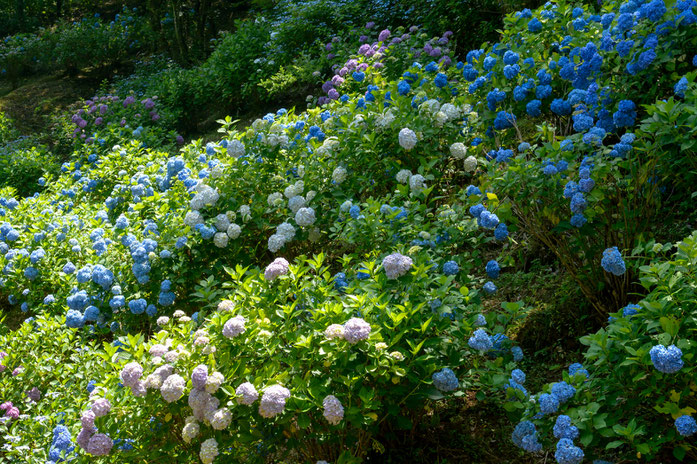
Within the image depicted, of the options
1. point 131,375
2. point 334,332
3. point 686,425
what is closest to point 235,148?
point 131,375

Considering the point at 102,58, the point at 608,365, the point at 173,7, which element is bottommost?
the point at 102,58

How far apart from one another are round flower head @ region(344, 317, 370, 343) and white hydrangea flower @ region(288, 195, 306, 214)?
1485 mm

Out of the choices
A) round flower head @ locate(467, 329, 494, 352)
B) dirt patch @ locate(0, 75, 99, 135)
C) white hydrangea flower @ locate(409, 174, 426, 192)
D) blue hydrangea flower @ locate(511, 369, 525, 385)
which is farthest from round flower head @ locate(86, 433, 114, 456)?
dirt patch @ locate(0, 75, 99, 135)

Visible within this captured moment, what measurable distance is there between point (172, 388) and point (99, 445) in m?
0.38

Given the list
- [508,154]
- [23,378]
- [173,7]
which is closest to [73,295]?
[23,378]

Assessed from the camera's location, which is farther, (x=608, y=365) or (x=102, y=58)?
(x=102, y=58)

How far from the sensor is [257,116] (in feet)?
24.3

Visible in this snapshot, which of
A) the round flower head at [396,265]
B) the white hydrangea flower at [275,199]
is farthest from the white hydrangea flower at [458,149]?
the round flower head at [396,265]

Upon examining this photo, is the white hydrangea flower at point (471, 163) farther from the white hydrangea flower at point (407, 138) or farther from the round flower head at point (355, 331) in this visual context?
the round flower head at point (355, 331)

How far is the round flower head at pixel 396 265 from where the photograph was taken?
2.35 metres

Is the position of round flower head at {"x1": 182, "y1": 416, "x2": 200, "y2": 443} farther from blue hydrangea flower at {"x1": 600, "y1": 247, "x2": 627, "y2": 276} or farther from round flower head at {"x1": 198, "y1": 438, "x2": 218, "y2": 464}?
blue hydrangea flower at {"x1": 600, "y1": 247, "x2": 627, "y2": 276}

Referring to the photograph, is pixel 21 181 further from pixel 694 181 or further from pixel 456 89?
pixel 694 181

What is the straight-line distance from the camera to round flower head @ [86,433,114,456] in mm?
2170

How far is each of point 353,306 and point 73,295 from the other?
6.82ft
